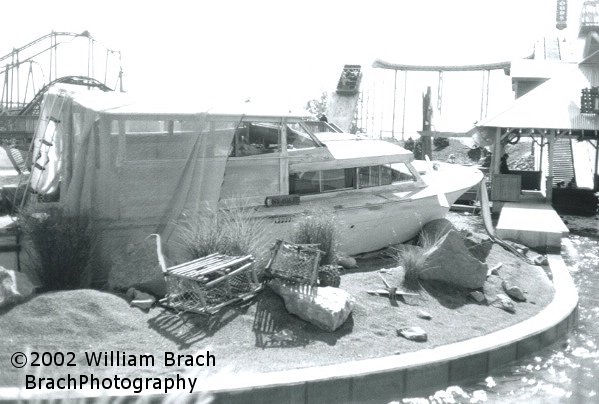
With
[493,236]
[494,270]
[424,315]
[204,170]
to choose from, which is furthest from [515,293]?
[204,170]

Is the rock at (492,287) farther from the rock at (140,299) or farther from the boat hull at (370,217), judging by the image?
the rock at (140,299)

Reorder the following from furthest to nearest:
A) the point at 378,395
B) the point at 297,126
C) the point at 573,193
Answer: the point at 573,193
the point at 297,126
the point at 378,395

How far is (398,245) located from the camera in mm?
11703

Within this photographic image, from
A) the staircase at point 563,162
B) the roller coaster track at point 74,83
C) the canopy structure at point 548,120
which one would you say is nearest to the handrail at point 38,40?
the roller coaster track at point 74,83

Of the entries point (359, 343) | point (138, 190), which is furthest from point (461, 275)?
point (138, 190)

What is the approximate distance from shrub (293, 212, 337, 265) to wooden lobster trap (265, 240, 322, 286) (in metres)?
0.30

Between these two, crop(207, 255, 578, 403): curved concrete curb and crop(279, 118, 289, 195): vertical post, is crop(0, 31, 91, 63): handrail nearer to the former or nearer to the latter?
crop(279, 118, 289, 195): vertical post

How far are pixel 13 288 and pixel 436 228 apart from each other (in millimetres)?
6802

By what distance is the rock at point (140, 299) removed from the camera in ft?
26.1

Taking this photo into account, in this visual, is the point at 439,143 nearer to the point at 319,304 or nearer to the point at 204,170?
the point at 204,170

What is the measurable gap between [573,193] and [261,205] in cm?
1489

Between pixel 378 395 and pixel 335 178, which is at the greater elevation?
pixel 335 178

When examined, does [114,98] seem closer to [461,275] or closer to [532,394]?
[461,275]

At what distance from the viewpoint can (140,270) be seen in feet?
27.9
